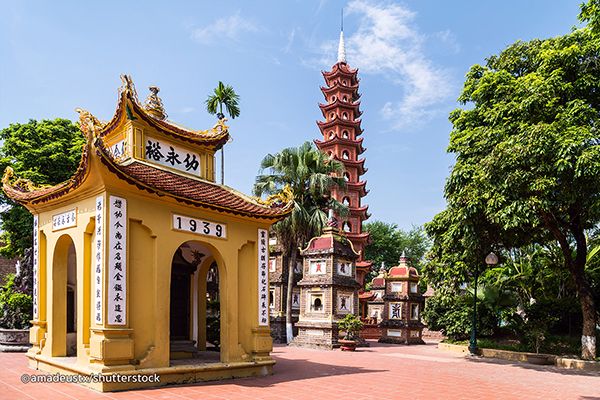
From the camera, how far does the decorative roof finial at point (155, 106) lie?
42.2ft

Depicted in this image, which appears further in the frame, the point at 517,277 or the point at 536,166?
the point at 517,277

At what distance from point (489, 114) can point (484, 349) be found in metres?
10.1

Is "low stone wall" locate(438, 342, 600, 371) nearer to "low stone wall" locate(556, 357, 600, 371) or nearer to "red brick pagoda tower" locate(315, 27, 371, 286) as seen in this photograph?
"low stone wall" locate(556, 357, 600, 371)

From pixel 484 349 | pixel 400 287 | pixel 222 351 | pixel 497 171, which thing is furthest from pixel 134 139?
pixel 400 287

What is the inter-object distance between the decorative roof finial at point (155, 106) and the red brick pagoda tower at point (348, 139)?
3012cm

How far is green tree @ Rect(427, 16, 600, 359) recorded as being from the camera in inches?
527

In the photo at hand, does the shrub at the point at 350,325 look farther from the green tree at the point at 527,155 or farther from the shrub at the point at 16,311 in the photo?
the shrub at the point at 16,311

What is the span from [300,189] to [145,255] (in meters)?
16.4

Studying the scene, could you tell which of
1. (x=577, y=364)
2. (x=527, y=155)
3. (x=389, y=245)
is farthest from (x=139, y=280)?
(x=389, y=245)

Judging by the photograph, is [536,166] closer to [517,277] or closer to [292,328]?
[517,277]

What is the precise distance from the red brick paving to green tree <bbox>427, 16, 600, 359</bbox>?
4.14 meters

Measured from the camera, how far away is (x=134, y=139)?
11836 mm

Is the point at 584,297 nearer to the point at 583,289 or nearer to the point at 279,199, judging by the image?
the point at 583,289

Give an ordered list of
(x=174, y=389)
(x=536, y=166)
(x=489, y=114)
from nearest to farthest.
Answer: (x=174, y=389)
(x=536, y=166)
(x=489, y=114)
